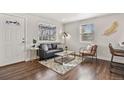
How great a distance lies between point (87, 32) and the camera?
5395mm

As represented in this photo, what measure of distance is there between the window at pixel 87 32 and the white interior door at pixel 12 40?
Result: 347 centimetres

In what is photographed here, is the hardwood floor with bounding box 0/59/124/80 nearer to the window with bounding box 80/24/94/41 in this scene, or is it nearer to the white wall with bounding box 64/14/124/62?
the white wall with bounding box 64/14/124/62

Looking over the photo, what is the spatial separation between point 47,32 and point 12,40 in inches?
81.5

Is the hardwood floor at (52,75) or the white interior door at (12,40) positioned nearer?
the hardwood floor at (52,75)

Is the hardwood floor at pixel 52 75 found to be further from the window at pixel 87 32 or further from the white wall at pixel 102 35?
the window at pixel 87 32

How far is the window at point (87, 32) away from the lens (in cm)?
513

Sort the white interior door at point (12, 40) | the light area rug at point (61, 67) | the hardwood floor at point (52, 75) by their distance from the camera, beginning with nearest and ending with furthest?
the hardwood floor at point (52, 75), the light area rug at point (61, 67), the white interior door at point (12, 40)

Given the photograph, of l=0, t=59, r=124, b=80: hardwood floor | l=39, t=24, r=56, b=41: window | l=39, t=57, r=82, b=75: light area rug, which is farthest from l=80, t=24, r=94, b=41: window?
l=0, t=59, r=124, b=80: hardwood floor

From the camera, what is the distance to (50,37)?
554cm

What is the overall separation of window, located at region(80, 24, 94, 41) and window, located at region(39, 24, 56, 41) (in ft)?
5.81

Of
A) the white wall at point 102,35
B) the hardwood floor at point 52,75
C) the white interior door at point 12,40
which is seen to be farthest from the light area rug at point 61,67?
the white wall at point 102,35

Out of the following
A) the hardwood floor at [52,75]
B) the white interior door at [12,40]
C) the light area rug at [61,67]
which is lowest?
the hardwood floor at [52,75]
